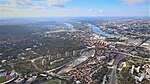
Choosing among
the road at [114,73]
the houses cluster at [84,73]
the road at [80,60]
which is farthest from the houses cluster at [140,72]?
the road at [80,60]

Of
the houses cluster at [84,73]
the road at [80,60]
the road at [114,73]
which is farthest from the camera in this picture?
the road at [80,60]

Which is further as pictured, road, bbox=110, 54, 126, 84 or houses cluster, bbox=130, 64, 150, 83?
houses cluster, bbox=130, 64, 150, 83

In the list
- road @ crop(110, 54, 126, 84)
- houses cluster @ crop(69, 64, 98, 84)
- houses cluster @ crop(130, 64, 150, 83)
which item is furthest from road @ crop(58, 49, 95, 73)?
houses cluster @ crop(130, 64, 150, 83)

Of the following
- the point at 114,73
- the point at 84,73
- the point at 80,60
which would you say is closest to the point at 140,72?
the point at 114,73

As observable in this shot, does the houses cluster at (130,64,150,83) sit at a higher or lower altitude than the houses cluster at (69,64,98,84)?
higher

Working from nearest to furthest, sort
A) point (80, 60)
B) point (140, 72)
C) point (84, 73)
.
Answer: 1. point (140, 72)
2. point (84, 73)
3. point (80, 60)

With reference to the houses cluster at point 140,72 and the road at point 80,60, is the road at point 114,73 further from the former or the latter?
the road at point 80,60

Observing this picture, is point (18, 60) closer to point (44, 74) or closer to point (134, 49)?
point (44, 74)

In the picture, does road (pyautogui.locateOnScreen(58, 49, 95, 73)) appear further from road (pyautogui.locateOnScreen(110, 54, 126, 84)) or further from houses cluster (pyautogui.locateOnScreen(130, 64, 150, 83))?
houses cluster (pyautogui.locateOnScreen(130, 64, 150, 83))

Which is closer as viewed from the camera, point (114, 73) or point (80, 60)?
point (114, 73)

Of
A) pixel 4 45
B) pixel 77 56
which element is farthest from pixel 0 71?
pixel 4 45

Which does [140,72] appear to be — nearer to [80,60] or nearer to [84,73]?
[84,73]
